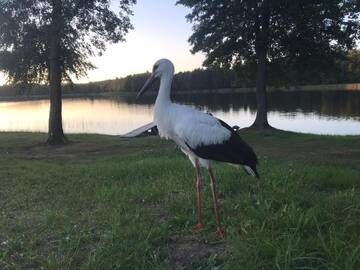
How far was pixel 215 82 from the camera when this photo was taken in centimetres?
9450

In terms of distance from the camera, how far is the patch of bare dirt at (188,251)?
4602mm

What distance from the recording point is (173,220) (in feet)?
18.7

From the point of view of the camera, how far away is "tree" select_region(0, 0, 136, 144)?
2019 centimetres

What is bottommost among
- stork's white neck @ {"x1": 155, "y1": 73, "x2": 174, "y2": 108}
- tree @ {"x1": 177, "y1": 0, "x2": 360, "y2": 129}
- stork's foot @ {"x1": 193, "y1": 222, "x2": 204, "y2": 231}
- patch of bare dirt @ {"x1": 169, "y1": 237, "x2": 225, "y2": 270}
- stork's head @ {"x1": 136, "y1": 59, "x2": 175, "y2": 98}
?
patch of bare dirt @ {"x1": 169, "y1": 237, "x2": 225, "y2": 270}

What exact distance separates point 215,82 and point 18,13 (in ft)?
248

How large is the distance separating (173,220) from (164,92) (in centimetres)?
151

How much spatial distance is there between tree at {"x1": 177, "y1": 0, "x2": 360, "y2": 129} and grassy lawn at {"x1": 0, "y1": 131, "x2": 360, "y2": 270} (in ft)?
→ 51.4

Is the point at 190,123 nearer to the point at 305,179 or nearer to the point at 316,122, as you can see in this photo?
the point at 305,179

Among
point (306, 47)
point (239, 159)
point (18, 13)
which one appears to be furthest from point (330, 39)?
point (239, 159)

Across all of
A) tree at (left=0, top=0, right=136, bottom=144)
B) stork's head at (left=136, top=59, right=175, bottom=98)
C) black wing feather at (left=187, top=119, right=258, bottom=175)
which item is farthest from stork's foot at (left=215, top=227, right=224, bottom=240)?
tree at (left=0, top=0, right=136, bottom=144)

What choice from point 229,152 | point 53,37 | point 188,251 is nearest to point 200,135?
point 229,152

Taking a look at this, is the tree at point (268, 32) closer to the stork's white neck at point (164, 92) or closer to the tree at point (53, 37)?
the tree at point (53, 37)

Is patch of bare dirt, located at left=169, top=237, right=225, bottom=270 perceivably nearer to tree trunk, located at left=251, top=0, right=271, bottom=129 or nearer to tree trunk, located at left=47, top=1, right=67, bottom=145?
tree trunk, located at left=47, top=1, right=67, bottom=145

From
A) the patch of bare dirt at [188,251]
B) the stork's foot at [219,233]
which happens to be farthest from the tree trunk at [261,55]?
the patch of bare dirt at [188,251]
